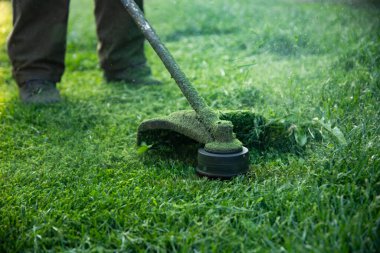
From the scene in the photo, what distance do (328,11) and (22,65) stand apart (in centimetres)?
230

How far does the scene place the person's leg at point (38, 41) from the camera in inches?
116

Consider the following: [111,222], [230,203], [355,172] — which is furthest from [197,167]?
[355,172]

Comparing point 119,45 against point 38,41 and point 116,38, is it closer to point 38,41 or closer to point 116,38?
point 116,38

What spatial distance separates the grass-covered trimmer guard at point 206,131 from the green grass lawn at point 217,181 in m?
0.08

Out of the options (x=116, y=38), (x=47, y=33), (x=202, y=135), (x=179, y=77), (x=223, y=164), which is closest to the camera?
(x=223, y=164)

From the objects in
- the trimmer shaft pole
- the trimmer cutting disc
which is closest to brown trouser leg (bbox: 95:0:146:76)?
the trimmer shaft pole

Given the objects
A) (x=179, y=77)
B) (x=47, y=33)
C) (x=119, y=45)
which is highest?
(x=179, y=77)

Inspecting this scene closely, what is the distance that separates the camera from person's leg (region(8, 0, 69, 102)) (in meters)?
2.95

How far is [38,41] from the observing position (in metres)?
3.04

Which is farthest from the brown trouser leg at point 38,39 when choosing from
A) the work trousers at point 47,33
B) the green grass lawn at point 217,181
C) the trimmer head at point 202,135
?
the trimmer head at point 202,135

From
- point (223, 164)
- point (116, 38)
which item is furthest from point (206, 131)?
point (116, 38)

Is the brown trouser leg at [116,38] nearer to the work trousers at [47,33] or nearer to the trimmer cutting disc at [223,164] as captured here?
the work trousers at [47,33]

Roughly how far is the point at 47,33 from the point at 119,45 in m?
0.60

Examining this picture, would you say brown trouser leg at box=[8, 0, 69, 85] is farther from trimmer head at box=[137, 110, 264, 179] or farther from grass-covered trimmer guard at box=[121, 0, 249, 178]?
trimmer head at box=[137, 110, 264, 179]
